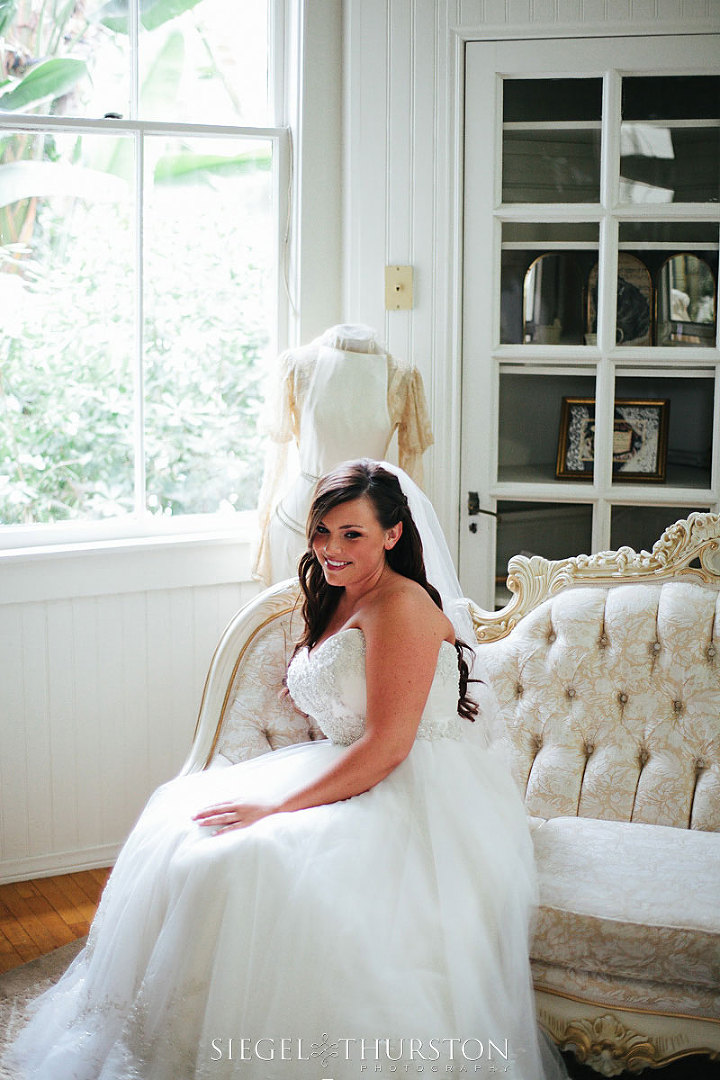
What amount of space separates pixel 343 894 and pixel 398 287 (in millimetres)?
1934

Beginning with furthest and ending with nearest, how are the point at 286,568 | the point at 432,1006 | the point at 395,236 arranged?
the point at 395,236, the point at 286,568, the point at 432,1006

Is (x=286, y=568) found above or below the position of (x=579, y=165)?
below

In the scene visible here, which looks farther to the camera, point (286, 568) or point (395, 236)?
point (395, 236)

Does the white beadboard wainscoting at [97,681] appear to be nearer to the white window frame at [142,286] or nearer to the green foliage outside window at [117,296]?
the white window frame at [142,286]

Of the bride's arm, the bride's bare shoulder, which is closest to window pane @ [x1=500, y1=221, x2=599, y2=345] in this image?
the bride's bare shoulder

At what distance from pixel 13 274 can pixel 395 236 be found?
3.61 ft

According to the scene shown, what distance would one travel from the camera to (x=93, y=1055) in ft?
5.99

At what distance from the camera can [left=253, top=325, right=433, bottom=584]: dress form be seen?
2895 mm

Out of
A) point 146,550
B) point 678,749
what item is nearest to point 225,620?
point 146,550

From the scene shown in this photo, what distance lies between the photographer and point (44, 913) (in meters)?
2.90

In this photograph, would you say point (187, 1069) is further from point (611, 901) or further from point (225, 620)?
point (225, 620)

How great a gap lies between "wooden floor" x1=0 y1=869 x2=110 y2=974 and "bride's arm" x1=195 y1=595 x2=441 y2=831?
1.09 meters

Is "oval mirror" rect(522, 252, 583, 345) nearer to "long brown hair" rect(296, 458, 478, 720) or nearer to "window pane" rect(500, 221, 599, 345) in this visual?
"window pane" rect(500, 221, 599, 345)

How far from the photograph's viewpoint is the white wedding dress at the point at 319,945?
166 centimetres
